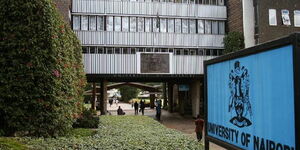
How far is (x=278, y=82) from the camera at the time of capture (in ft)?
14.7

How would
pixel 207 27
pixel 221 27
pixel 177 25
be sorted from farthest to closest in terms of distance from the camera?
1. pixel 221 27
2. pixel 207 27
3. pixel 177 25

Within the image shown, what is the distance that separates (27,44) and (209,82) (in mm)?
6751

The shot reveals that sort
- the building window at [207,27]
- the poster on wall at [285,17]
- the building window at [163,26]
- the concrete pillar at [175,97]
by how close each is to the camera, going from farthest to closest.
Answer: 1. the concrete pillar at [175,97]
2. the building window at [207,27]
3. the building window at [163,26]
4. the poster on wall at [285,17]

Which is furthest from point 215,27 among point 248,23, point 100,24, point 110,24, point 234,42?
point 100,24

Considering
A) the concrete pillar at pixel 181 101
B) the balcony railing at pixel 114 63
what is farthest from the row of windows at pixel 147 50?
the concrete pillar at pixel 181 101

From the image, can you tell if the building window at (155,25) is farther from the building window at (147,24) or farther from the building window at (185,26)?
the building window at (185,26)

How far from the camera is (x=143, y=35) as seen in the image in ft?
92.9

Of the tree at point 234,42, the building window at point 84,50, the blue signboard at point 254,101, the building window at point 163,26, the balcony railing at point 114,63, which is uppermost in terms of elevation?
the building window at point 163,26

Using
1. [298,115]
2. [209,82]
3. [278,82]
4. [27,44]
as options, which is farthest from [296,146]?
[27,44]

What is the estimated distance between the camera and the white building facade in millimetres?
27703

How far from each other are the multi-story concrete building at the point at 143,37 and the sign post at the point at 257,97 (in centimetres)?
2109

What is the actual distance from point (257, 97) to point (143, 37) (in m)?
23.6

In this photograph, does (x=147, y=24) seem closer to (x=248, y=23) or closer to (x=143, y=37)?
(x=143, y=37)

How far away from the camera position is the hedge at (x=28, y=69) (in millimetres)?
10730
